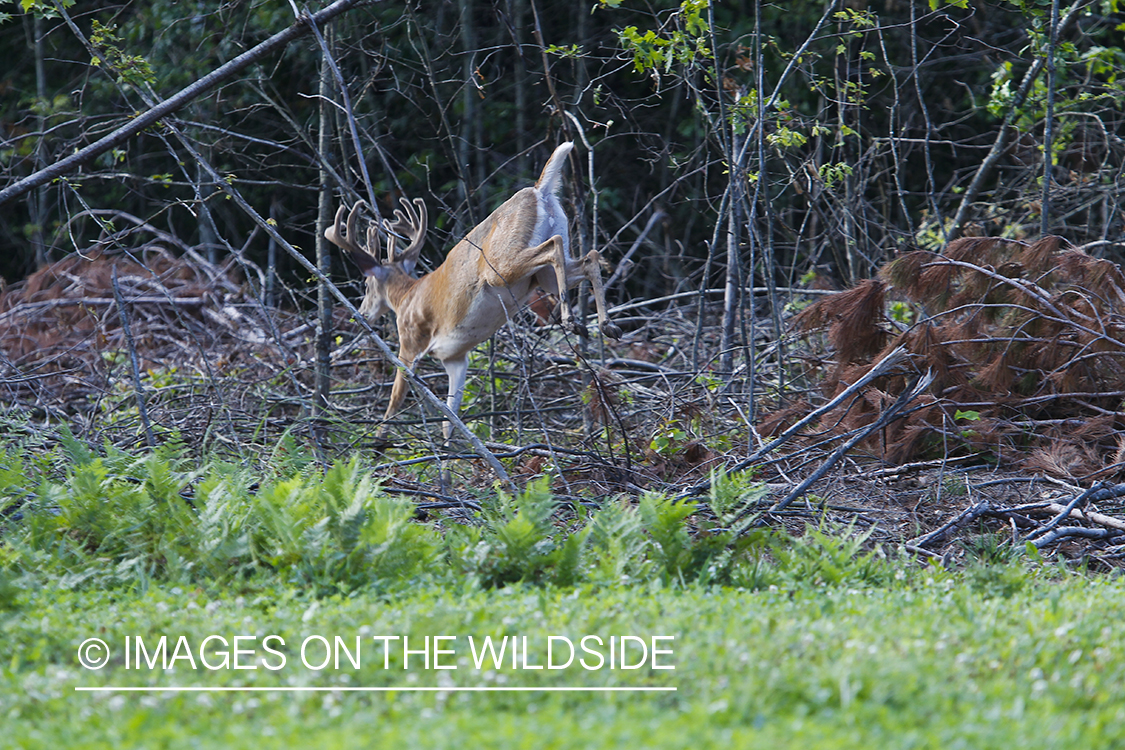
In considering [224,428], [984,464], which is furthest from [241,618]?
[984,464]

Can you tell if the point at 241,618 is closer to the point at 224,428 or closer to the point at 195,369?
the point at 224,428

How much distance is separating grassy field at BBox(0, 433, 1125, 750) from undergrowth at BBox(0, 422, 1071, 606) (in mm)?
15

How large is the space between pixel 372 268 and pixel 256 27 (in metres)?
3.40

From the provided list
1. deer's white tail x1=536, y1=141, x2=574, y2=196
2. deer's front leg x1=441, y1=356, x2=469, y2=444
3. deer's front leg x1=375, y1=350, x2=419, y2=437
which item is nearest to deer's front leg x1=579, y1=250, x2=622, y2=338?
deer's white tail x1=536, y1=141, x2=574, y2=196

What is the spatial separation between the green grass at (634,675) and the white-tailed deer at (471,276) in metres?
2.58

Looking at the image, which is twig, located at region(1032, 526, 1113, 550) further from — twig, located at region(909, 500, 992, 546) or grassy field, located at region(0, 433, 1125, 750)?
twig, located at region(909, 500, 992, 546)

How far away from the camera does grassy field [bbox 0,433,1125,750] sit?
2912 mm

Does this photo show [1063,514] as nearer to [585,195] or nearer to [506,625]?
[506,625]

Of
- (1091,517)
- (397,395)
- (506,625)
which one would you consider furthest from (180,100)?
(1091,517)

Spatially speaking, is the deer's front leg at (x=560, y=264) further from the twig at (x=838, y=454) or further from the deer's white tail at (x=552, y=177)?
the twig at (x=838, y=454)

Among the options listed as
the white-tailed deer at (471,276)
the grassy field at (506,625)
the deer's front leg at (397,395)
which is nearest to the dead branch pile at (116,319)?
the white-tailed deer at (471,276)

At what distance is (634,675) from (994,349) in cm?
448

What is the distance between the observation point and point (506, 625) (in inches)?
145

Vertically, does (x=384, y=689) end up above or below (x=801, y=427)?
above
